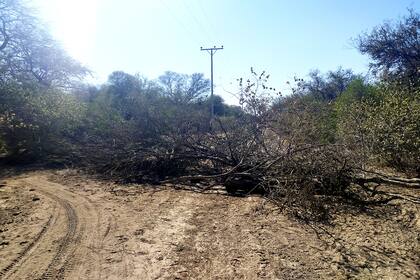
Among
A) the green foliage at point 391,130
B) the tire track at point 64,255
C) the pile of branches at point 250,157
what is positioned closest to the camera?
the tire track at point 64,255

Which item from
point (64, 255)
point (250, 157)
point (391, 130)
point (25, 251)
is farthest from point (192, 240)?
point (391, 130)

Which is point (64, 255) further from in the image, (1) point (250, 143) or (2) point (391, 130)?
(2) point (391, 130)

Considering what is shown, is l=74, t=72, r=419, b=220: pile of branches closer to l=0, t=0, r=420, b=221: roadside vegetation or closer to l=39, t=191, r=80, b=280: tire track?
l=0, t=0, r=420, b=221: roadside vegetation

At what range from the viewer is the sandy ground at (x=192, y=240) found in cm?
396

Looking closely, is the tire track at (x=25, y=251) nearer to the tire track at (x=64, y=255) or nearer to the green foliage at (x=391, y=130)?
the tire track at (x=64, y=255)

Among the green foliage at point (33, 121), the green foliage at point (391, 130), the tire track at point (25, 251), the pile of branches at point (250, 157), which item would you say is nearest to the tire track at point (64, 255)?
the tire track at point (25, 251)

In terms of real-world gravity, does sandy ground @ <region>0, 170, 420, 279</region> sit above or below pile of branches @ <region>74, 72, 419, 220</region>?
below

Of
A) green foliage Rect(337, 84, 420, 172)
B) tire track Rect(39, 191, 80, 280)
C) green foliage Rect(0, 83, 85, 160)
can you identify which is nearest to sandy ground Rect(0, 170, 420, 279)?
tire track Rect(39, 191, 80, 280)

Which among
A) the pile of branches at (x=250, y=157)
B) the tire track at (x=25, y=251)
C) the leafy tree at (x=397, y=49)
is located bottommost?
the tire track at (x=25, y=251)

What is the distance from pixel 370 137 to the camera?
354 inches

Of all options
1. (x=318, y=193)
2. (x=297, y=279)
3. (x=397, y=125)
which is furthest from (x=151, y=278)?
(x=397, y=125)

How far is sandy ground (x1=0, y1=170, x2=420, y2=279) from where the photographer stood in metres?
3.96

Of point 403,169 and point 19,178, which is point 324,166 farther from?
point 19,178

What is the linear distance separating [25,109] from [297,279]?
35.3ft
